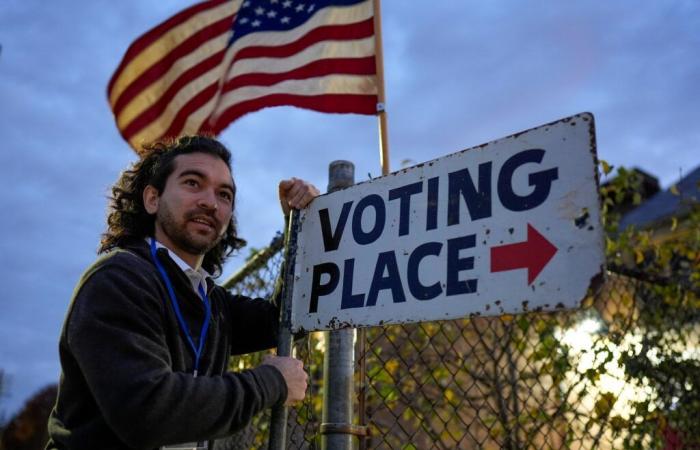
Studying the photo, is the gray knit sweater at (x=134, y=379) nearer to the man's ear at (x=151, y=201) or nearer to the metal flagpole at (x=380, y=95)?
the man's ear at (x=151, y=201)

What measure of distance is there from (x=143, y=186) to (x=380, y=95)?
4.79 feet

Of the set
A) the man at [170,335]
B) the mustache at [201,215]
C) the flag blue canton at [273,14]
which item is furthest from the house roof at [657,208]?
the mustache at [201,215]

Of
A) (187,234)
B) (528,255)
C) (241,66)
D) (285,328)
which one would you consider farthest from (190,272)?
(241,66)

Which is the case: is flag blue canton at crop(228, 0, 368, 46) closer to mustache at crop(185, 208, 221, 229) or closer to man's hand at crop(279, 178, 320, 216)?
man's hand at crop(279, 178, 320, 216)

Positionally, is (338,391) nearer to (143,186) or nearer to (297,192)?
(297,192)

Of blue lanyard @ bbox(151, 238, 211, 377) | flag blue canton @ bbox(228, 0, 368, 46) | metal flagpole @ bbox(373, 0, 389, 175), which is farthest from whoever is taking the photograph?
flag blue canton @ bbox(228, 0, 368, 46)

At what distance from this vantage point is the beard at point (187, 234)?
2.14 meters

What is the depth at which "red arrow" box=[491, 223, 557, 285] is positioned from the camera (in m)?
1.48

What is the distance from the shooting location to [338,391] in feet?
6.31

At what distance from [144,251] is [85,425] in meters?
0.60

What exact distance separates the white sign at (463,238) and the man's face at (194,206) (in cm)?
38

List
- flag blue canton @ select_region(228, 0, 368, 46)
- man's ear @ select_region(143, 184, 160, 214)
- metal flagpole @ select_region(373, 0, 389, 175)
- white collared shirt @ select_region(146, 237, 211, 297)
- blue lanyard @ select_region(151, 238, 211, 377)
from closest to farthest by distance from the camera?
1. blue lanyard @ select_region(151, 238, 211, 377)
2. white collared shirt @ select_region(146, 237, 211, 297)
3. man's ear @ select_region(143, 184, 160, 214)
4. metal flagpole @ select_region(373, 0, 389, 175)
5. flag blue canton @ select_region(228, 0, 368, 46)

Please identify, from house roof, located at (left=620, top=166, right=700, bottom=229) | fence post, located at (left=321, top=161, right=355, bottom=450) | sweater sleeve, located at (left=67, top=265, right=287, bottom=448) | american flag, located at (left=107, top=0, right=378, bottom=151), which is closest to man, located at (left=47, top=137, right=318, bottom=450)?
sweater sleeve, located at (left=67, top=265, right=287, bottom=448)

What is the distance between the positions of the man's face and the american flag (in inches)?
56.3
